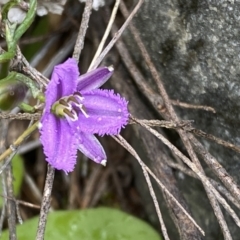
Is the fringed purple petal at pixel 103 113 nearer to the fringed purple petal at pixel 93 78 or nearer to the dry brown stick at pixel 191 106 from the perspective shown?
the fringed purple petal at pixel 93 78

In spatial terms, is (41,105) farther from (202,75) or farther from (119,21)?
(119,21)

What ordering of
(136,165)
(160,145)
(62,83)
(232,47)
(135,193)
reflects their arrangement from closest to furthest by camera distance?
1. (62,83)
2. (232,47)
3. (160,145)
4. (136,165)
5. (135,193)

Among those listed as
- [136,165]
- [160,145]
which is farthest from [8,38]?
[136,165]

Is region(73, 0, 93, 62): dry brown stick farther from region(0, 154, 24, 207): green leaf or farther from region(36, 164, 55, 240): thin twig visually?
region(0, 154, 24, 207): green leaf

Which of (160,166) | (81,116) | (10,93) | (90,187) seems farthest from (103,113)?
(90,187)

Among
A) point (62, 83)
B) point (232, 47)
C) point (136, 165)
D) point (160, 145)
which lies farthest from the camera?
point (136, 165)

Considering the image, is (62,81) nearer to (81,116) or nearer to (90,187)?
(81,116)
